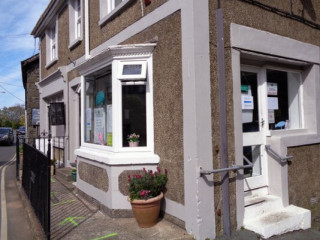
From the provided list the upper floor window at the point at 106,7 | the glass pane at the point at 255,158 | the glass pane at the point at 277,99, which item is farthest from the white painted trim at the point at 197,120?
the upper floor window at the point at 106,7

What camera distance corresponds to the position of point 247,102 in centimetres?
498

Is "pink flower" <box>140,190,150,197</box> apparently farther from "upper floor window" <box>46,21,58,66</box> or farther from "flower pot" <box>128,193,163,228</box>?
"upper floor window" <box>46,21,58,66</box>

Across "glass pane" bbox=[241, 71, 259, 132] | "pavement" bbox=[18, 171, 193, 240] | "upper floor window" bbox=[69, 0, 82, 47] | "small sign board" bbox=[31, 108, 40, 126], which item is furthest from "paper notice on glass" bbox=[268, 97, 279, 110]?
"small sign board" bbox=[31, 108, 40, 126]

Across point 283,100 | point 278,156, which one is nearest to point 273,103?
point 283,100

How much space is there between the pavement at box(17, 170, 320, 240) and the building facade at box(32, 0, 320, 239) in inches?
5.6

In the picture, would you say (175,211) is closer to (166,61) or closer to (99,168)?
(99,168)

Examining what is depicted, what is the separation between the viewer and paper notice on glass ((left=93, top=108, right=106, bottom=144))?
5.72 metres

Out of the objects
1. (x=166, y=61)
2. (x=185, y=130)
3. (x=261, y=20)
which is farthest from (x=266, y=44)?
(x=185, y=130)

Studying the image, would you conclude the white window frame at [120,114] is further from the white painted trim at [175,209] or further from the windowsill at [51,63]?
the windowsill at [51,63]

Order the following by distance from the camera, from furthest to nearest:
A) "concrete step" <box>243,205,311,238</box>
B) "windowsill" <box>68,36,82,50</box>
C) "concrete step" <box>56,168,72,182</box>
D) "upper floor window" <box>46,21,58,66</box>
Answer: "upper floor window" <box>46,21,58,66</box> → "windowsill" <box>68,36,82,50</box> → "concrete step" <box>56,168,72,182</box> → "concrete step" <box>243,205,311,238</box>

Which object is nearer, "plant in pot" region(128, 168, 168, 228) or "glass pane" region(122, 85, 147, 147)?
"plant in pot" region(128, 168, 168, 228)

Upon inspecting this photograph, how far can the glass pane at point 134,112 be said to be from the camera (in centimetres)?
504

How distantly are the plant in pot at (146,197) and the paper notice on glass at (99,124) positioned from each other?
5.21 feet

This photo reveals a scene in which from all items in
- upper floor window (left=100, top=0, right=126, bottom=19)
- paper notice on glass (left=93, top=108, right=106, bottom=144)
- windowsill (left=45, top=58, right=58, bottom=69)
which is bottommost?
paper notice on glass (left=93, top=108, right=106, bottom=144)
